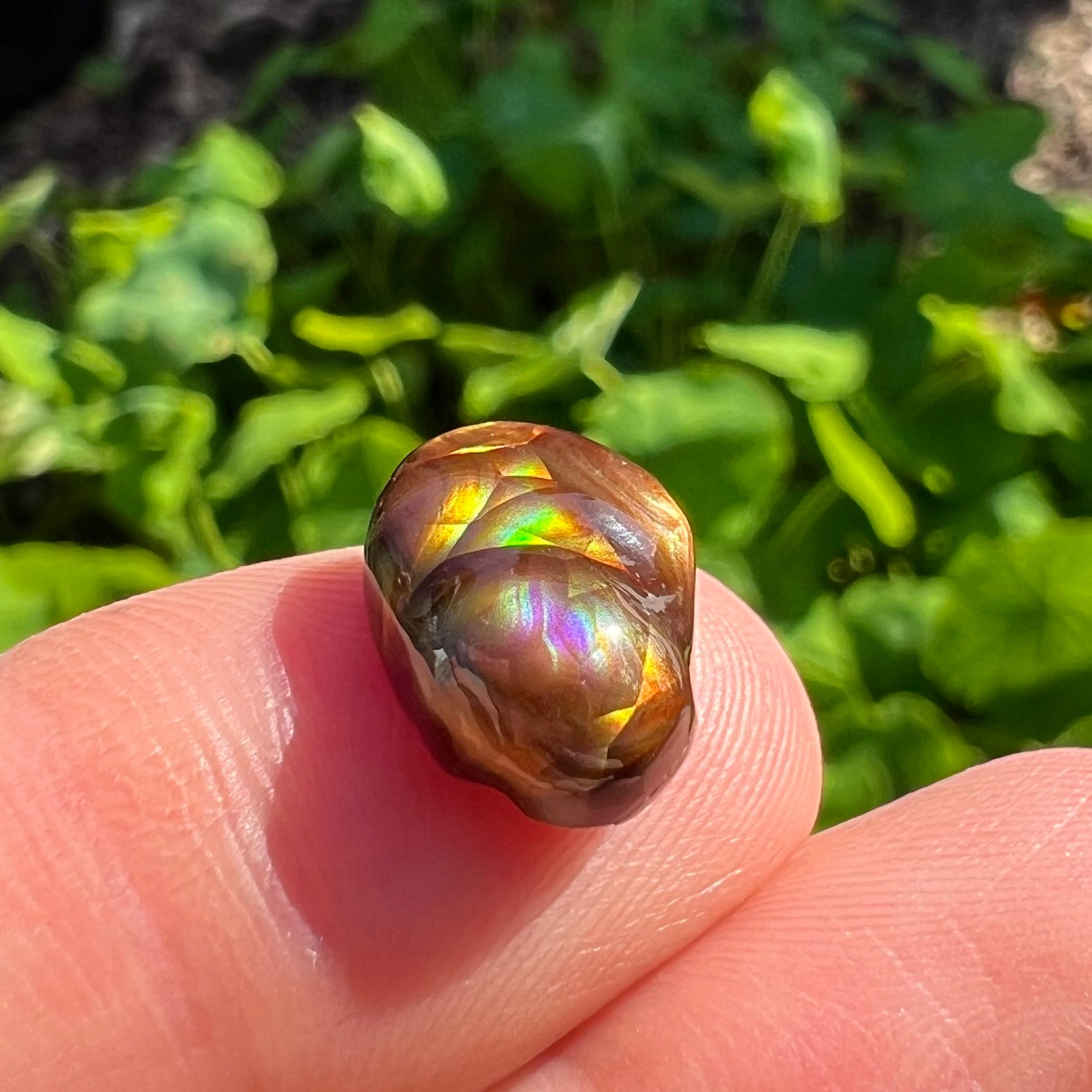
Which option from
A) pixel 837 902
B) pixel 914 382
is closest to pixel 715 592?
pixel 837 902

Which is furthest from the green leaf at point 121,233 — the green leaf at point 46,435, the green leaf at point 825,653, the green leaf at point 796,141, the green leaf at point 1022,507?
the green leaf at point 1022,507

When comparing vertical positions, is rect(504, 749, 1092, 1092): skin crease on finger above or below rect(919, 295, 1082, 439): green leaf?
below

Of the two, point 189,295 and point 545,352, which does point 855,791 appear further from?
point 189,295

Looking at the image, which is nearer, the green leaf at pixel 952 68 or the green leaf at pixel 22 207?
the green leaf at pixel 22 207

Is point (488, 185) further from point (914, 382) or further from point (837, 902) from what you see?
point (837, 902)

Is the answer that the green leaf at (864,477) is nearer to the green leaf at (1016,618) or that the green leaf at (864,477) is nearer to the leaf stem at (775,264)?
the green leaf at (1016,618)

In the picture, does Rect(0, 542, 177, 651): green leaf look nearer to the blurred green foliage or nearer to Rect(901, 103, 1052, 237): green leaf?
the blurred green foliage

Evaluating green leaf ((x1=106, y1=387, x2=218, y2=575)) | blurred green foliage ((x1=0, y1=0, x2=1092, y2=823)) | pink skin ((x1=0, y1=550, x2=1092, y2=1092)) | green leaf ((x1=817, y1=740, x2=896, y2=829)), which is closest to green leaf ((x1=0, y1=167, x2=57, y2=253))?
blurred green foliage ((x1=0, y1=0, x2=1092, y2=823))
